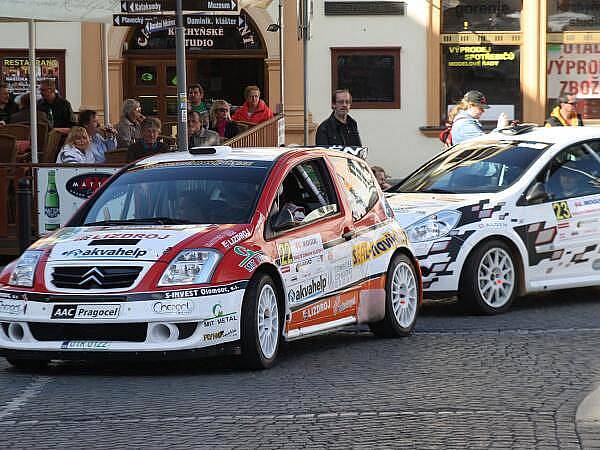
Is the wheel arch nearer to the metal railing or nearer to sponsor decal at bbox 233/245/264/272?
sponsor decal at bbox 233/245/264/272

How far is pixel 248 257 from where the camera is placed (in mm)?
9141

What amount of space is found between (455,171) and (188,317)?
5.27 m

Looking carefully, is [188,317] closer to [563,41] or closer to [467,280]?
[467,280]

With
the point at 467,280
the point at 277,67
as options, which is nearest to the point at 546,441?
the point at 467,280

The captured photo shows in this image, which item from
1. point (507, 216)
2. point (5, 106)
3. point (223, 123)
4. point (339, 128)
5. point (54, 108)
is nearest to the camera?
point (507, 216)

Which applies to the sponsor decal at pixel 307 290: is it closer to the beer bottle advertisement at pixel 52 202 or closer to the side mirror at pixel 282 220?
the side mirror at pixel 282 220

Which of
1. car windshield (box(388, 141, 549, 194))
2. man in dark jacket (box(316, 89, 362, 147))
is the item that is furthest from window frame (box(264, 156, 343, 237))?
man in dark jacket (box(316, 89, 362, 147))

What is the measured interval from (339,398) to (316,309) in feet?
5.57

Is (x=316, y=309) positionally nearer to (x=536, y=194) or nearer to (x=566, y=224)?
(x=536, y=194)

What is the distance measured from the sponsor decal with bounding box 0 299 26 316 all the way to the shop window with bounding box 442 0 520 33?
64.3ft

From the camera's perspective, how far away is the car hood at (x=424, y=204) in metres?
12.4

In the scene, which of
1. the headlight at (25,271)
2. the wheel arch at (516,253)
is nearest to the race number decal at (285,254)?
the headlight at (25,271)

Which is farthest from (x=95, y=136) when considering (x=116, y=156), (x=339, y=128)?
(x=339, y=128)

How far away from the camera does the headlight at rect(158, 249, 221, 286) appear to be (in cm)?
891
